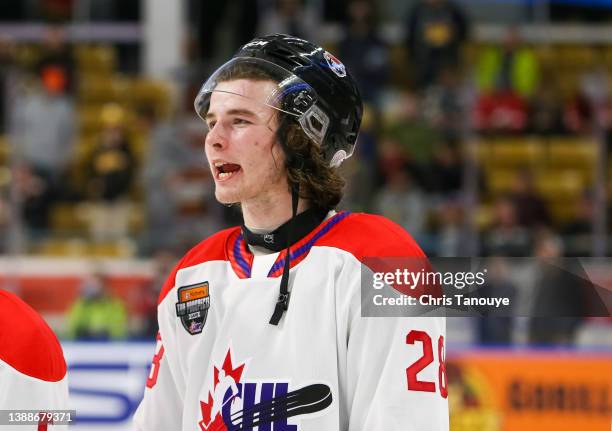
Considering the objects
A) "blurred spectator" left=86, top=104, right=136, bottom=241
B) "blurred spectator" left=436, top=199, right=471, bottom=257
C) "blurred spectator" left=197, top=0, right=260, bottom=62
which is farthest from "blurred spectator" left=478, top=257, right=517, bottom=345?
"blurred spectator" left=197, top=0, right=260, bottom=62

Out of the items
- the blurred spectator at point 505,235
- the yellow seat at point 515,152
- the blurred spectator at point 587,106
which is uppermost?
the blurred spectator at point 587,106

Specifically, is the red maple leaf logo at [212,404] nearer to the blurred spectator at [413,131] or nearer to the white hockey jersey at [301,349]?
the white hockey jersey at [301,349]

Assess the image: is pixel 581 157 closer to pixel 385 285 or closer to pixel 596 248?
pixel 596 248

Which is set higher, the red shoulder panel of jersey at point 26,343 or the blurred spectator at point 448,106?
the blurred spectator at point 448,106

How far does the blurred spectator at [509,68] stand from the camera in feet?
30.3

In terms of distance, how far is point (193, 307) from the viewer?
2.35 m

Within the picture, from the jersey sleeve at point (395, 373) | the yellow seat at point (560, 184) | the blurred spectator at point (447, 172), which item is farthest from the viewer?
the yellow seat at point (560, 184)

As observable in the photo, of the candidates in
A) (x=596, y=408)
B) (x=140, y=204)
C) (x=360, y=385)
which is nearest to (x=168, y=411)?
(x=360, y=385)

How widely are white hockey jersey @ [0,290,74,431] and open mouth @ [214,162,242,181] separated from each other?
454 mm

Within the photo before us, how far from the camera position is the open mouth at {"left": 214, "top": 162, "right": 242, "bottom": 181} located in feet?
7.63

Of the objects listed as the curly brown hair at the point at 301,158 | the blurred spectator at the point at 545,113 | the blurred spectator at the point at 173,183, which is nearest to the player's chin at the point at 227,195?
the curly brown hair at the point at 301,158

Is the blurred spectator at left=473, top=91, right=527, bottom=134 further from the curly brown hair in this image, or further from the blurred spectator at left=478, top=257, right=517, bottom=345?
the curly brown hair

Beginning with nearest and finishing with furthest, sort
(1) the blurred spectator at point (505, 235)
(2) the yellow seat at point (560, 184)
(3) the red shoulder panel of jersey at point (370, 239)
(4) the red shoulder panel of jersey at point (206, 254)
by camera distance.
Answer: (3) the red shoulder panel of jersey at point (370, 239) → (4) the red shoulder panel of jersey at point (206, 254) → (1) the blurred spectator at point (505, 235) → (2) the yellow seat at point (560, 184)

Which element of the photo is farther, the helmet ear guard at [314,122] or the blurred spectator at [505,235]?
the blurred spectator at [505,235]
